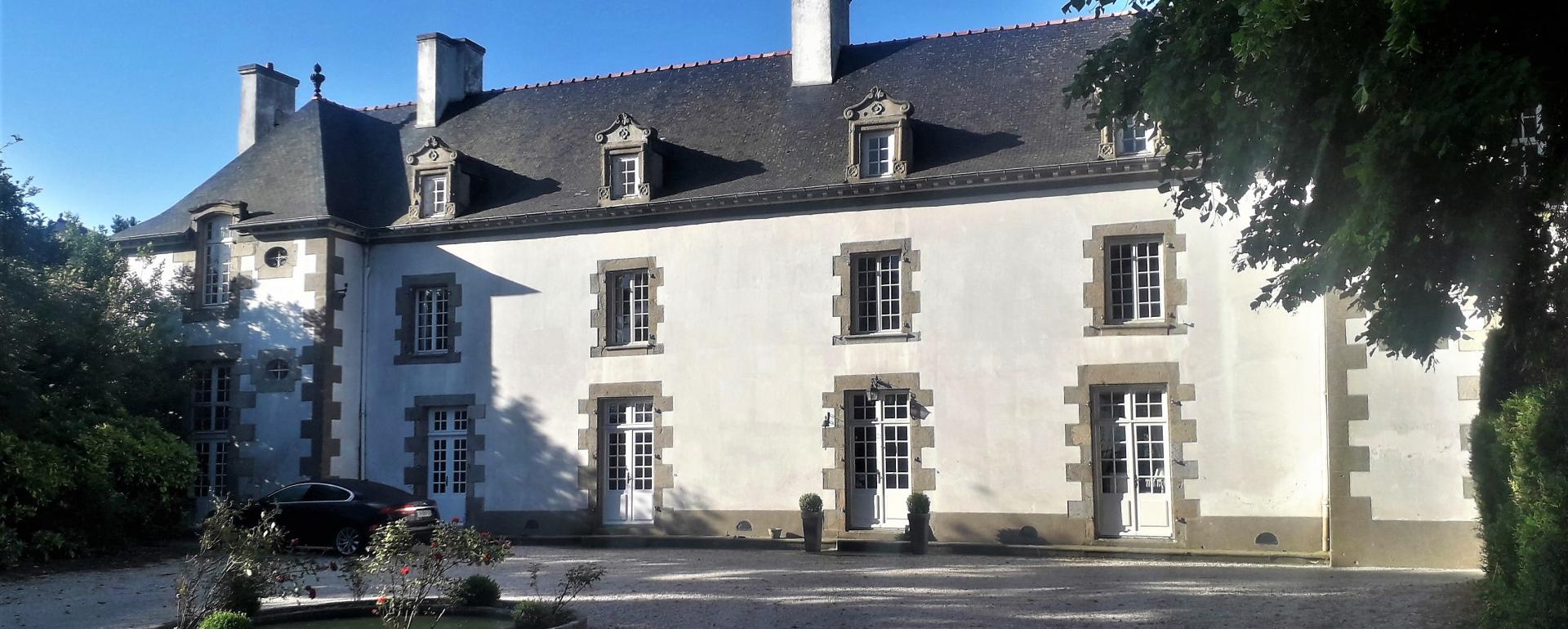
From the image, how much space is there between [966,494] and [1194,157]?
7.05 meters

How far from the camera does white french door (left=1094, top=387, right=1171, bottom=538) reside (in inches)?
623

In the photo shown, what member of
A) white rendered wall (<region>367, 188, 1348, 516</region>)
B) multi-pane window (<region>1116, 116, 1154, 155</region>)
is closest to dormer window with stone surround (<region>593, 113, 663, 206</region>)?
white rendered wall (<region>367, 188, 1348, 516</region>)

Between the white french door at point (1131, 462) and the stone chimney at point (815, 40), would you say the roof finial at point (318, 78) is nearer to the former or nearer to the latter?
the stone chimney at point (815, 40)

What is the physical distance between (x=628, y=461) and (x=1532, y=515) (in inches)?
519

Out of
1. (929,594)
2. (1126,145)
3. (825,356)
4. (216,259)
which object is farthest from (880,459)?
(216,259)

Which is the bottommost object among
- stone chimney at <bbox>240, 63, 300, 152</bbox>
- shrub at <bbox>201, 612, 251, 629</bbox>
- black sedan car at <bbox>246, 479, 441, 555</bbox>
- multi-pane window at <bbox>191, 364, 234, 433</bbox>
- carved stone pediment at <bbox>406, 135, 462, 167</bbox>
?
shrub at <bbox>201, 612, 251, 629</bbox>

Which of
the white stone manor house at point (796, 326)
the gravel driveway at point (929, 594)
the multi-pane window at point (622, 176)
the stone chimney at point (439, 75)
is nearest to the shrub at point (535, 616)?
the gravel driveway at point (929, 594)

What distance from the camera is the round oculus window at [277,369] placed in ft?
63.2

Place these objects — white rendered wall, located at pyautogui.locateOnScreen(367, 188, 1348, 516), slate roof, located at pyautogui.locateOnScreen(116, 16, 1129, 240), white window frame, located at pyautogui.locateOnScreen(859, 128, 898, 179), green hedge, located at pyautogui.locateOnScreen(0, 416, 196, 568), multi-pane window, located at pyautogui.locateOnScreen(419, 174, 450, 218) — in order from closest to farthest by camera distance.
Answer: green hedge, located at pyautogui.locateOnScreen(0, 416, 196, 568), white rendered wall, located at pyautogui.locateOnScreen(367, 188, 1348, 516), white window frame, located at pyautogui.locateOnScreen(859, 128, 898, 179), slate roof, located at pyautogui.locateOnScreen(116, 16, 1129, 240), multi-pane window, located at pyautogui.locateOnScreen(419, 174, 450, 218)

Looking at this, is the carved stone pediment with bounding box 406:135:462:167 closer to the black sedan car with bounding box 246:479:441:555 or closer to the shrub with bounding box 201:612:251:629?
the black sedan car with bounding box 246:479:441:555

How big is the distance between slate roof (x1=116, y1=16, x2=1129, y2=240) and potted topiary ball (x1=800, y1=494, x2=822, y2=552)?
14.2 ft

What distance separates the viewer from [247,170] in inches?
835

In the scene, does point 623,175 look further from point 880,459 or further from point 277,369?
point 277,369

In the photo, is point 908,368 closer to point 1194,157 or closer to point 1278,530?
point 1278,530
